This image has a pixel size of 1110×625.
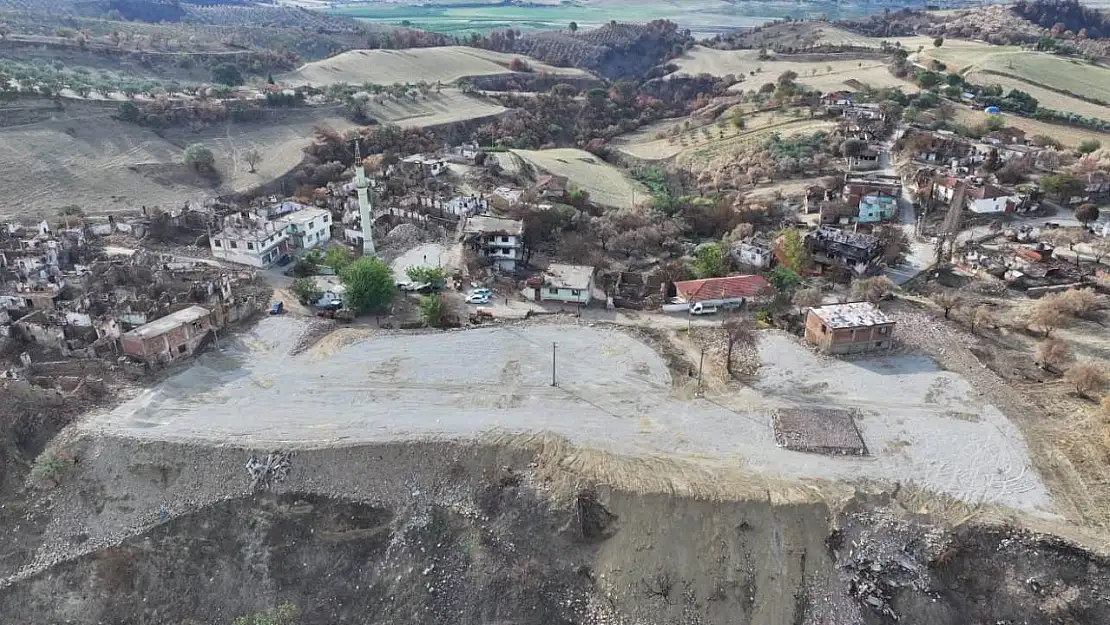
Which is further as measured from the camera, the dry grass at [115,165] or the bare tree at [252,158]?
the bare tree at [252,158]

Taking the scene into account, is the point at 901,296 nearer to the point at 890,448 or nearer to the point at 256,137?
the point at 890,448

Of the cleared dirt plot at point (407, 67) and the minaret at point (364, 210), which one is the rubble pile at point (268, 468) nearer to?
the minaret at point (364, 210)

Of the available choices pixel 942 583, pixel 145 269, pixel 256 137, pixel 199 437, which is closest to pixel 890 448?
pixel 942 583

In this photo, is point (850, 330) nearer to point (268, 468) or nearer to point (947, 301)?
point (947, 301)

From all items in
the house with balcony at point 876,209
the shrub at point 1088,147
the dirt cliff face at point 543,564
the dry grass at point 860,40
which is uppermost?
the dry grass at point 860,40

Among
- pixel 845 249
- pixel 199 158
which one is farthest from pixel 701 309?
pixel 199 158

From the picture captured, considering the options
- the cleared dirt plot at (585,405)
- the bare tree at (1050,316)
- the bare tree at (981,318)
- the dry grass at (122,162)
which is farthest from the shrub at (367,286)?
the bare tree at (1050,316)

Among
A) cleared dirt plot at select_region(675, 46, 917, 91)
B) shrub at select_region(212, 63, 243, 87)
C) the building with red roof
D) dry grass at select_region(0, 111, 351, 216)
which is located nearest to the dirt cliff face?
the building with red roof
